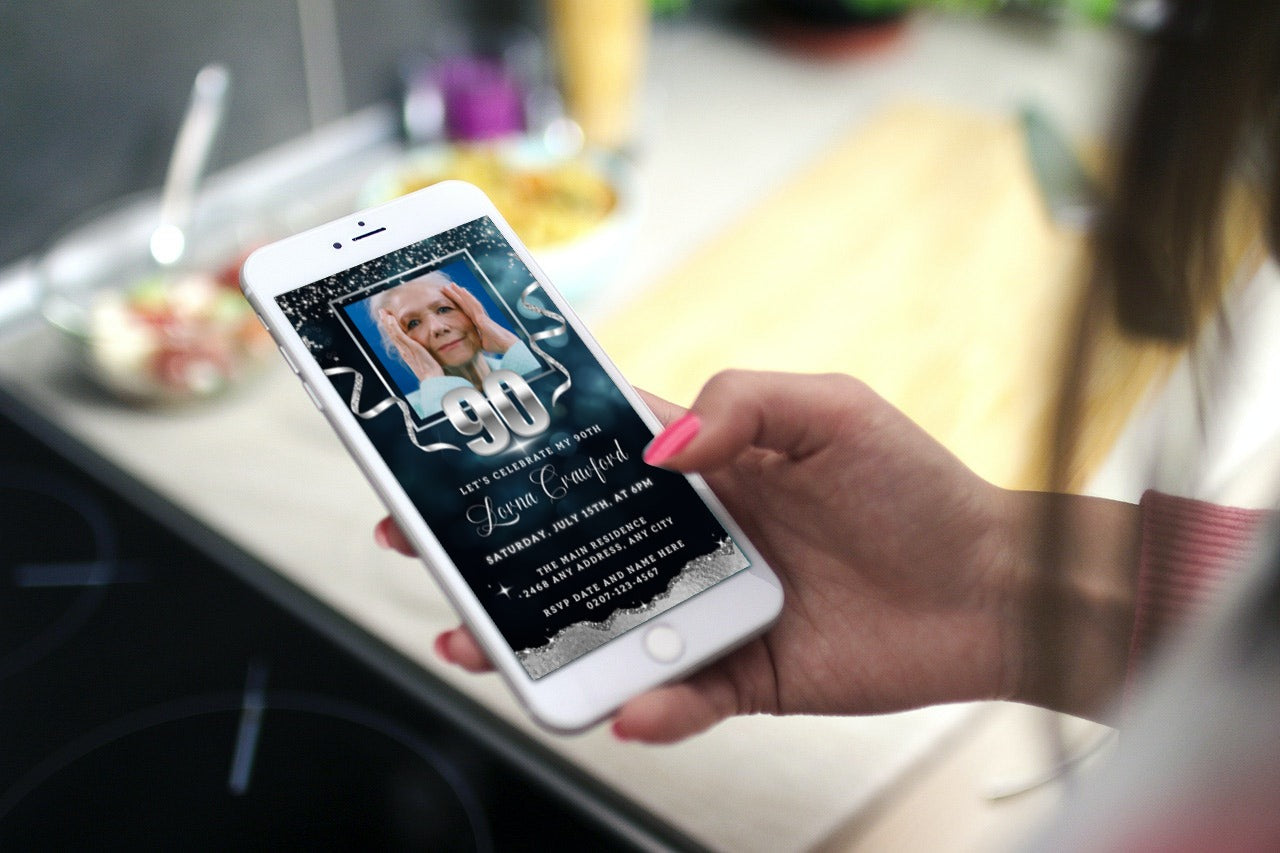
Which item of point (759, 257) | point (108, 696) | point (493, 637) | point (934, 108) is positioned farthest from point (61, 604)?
point (934, 108)

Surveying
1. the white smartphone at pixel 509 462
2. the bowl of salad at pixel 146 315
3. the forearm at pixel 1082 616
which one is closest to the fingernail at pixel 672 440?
the white smartphone at pixel 509 462

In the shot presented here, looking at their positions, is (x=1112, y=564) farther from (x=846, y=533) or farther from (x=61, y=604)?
(x=61, y=604)

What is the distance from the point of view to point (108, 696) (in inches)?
19.7

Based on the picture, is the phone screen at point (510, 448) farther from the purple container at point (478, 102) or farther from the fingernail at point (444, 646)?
the purple container at point (478, 102)

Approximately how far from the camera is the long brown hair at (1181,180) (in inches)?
8.1

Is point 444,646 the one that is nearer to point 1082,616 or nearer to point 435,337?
point 435,337

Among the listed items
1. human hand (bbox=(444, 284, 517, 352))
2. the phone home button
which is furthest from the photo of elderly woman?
the phone home button

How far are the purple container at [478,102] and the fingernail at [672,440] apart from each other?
1.87ft

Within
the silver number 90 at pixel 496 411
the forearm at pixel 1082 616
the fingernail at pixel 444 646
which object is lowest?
the forearm at pixel 1082 616

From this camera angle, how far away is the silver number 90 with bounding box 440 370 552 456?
1.31 ft

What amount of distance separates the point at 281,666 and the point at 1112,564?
1.33 ft

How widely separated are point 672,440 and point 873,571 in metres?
0.13

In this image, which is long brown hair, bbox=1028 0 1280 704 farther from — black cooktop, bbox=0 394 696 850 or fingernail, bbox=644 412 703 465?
black cooktop, bbox=0 394 696 850

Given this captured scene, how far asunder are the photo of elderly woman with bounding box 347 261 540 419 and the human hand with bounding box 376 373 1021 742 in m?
0.08
